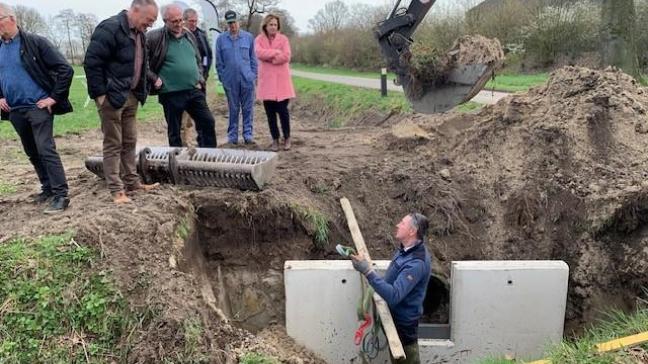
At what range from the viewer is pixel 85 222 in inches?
172

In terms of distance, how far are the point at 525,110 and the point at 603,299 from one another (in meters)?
2.47

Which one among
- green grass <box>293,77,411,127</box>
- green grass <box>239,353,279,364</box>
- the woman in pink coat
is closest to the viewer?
green grass <box>239,353,279,364</box>

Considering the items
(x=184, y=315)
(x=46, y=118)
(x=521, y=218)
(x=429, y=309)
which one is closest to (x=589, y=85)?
(x=521, y=218)

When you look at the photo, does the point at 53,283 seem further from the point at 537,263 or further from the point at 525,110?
the point at 525,110

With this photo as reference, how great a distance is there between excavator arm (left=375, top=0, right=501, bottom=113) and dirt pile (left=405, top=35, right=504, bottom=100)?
0.04 feet

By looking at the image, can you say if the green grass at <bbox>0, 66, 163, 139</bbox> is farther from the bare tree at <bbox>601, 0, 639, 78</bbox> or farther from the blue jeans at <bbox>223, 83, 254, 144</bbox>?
the bare tree at <bbox>601, 0, 639, 78</bbox>

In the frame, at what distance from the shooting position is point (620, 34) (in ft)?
35.7

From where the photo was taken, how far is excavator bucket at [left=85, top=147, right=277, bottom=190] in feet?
17.8

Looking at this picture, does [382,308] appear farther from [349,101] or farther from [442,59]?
[349,101]

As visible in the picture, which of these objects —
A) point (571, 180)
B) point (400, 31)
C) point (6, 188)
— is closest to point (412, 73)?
point (400, 31)

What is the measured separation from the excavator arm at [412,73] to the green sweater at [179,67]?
257 cm

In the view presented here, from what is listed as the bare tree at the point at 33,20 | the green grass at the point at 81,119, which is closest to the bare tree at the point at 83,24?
the bare tree at the point at 33,20

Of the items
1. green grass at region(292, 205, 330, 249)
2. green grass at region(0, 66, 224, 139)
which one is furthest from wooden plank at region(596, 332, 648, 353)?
green grass at region(0, 66, 224, 139)

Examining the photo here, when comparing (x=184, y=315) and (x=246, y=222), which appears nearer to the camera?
(x=184, y=315)
